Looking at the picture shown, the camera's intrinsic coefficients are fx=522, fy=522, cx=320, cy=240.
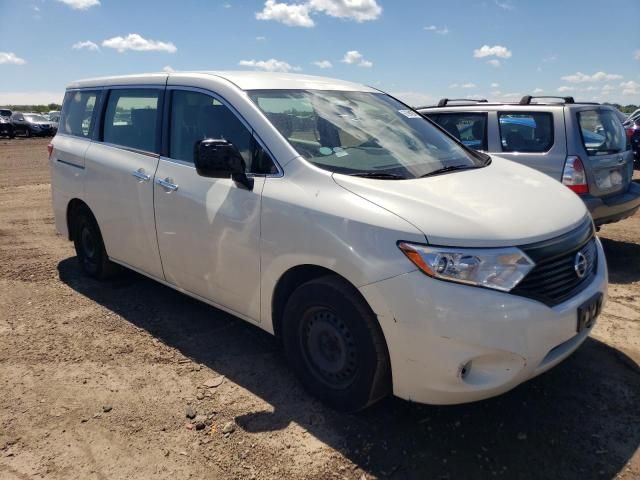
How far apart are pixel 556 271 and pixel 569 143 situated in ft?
10.6

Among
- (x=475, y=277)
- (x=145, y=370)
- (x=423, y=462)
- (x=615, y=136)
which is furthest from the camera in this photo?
(x=615, y=136)

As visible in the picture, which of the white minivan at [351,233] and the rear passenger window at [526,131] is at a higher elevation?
the rear passenger window at [526,131]

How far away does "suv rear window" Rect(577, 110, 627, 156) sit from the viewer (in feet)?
17.8

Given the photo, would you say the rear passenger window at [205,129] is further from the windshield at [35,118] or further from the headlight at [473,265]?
the windshield at [35,118]

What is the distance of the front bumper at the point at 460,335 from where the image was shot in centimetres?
235

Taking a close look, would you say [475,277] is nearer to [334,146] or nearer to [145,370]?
[334,146]

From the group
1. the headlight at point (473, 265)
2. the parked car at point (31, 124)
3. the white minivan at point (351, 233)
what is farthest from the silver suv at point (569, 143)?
the parked car at point (31, 124)

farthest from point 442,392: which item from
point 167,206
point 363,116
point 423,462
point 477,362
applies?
point 167,206

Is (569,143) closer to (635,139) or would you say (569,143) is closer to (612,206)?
(612,206)

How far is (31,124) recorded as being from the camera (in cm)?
3156

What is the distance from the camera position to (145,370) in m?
3.48

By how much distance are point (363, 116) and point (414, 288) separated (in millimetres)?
1571

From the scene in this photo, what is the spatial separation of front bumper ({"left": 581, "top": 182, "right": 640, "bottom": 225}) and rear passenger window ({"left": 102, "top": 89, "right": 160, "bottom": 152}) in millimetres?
4119

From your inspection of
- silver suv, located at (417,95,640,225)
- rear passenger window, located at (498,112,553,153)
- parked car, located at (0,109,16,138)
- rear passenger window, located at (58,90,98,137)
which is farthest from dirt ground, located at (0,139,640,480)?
parked car, located at (0,109,16,138)
